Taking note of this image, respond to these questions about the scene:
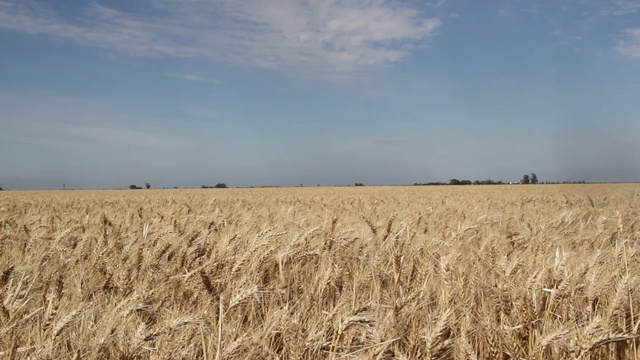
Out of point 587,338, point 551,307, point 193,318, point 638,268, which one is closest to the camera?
point 587,338

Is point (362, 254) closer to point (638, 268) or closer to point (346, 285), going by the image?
point (346, 285)

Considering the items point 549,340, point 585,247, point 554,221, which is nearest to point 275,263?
point 549,340

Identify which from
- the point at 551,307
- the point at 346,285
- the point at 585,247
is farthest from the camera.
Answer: the point at 585,247

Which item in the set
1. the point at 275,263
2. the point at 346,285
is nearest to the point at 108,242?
the point at 275,263

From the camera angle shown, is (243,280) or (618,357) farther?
(243,280)

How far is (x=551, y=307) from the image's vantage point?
7.00ft

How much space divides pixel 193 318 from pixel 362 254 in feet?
6.72

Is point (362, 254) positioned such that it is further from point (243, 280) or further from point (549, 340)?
point (549, 340)

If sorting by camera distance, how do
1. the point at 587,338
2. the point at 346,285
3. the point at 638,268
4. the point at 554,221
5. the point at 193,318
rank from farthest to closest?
1. the point at 554,221
2. the point at 638,268
3. the point at 346,285
4. the point at 193,318
5. the point at 587,338

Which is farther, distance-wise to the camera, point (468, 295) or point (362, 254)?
point (362, 254)

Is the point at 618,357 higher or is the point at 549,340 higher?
the point at 549,340

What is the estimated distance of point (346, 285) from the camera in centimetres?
295

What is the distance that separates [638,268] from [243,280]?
2.78 m

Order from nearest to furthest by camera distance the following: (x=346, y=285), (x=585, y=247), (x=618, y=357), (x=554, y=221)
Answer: (x=618, y=357) → (x=346, y=285) → (x=585, y=247) → (x=554, y=221)
